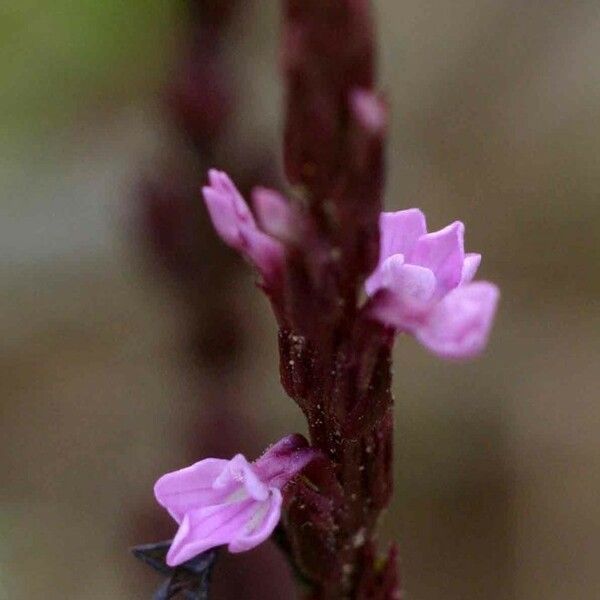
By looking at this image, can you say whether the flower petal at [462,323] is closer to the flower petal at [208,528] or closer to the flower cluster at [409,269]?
the flower cluster at [409,269]

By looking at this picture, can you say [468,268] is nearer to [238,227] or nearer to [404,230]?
[404,230]

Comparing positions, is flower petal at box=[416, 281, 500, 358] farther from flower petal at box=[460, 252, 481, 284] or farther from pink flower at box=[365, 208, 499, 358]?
flower petal at box=[460, 252, 481, 284]

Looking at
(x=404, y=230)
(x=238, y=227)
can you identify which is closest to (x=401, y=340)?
(x=404, y=230)

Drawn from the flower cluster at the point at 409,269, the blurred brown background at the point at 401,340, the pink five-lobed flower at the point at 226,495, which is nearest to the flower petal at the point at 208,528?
the pink five-lobed flower at the point at 226,495

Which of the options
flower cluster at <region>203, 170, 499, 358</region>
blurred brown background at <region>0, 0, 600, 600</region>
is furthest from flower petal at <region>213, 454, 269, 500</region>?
blurred brown background at <region>0, 0, 600, 600</region>

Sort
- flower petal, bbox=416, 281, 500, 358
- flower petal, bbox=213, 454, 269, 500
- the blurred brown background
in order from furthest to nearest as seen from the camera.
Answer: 1. the blurred brown background
2. flower petal, bbox=213, 454, 269, 500
3. flower petal, bbox=416, 281, 500, 358

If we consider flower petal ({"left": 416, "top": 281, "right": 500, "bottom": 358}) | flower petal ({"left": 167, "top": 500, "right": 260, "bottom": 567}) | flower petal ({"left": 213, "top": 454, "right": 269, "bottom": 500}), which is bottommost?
flower petal ({"left": 167, "top": 500, "right": 260, "bottom": 567})
